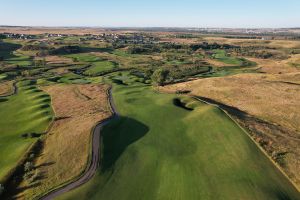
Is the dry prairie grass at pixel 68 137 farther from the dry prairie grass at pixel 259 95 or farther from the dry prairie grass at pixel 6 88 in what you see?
the dry prairie grass at pixel 259 95

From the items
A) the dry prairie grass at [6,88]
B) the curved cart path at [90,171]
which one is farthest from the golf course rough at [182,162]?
the dry prairie grass at [6,88]

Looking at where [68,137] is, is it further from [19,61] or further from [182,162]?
[19,61]

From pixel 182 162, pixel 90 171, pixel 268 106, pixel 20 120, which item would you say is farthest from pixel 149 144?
pixel 268 106

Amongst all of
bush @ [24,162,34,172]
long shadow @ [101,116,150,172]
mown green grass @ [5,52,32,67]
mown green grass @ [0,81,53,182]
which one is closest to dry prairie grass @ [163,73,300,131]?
long shadow @ [101,116,150,172]

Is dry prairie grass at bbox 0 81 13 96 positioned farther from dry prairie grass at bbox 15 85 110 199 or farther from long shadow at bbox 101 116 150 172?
long shadow at bbox 101 116 150 172

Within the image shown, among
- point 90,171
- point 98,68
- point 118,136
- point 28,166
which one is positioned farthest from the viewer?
point 98,68

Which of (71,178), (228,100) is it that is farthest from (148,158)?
(228,100)
